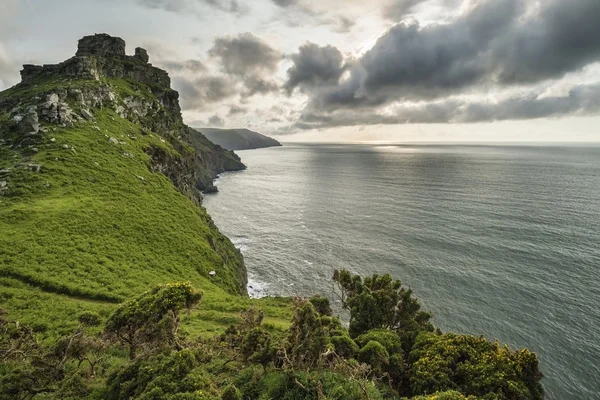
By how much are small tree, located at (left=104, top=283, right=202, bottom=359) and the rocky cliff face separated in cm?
6118

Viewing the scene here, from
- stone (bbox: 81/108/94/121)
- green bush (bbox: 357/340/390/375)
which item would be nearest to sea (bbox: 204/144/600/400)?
green bush (bbox: 357/340/390/375)

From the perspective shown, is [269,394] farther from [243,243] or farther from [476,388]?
[243,243]

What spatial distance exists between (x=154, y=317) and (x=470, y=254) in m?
80.9

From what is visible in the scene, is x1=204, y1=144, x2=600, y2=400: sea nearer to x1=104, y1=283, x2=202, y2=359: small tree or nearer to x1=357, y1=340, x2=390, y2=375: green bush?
x1=357, y1=340, x2=390, y2=375: green bush

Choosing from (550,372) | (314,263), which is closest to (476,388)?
(550,372)

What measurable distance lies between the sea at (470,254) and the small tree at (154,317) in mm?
50571

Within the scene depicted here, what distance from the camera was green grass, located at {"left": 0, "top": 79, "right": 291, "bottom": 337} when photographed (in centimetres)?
3400

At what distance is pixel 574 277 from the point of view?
214ft

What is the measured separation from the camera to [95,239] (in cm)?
4422

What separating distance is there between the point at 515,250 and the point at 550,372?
41.7 meters

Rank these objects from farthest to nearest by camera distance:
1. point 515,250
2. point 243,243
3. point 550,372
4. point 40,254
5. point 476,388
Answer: point 243,243
point 515,250
point 550,372
point 40,254
point 476,388

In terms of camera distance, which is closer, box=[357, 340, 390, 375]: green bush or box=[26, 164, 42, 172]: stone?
box=[357, 340, 390, 375]: green bush

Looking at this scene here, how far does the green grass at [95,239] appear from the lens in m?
34.0

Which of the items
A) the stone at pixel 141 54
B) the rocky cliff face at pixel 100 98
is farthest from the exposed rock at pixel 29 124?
the stone at pixel 141 54
